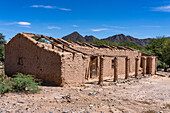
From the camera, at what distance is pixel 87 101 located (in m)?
7.74

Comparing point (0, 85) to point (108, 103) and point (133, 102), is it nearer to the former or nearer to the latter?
point (108, 103)

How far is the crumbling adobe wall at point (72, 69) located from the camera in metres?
9.99

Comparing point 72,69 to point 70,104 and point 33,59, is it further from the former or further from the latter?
point 70,104

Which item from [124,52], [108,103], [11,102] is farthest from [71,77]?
[124,52]

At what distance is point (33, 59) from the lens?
11.3 m

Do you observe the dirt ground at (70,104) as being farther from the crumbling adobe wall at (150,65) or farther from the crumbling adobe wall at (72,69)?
the crumbling adobe wall at (150,65)

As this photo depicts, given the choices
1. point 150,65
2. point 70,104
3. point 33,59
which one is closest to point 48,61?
point 33,59

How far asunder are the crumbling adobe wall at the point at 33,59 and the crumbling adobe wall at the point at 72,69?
28cm

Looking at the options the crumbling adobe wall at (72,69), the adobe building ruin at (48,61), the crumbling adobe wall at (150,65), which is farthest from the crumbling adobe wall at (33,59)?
the crumbling adobe wall at (150,65)

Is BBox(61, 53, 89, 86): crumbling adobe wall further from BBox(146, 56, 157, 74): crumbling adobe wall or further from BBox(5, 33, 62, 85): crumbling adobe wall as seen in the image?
BBox(146, 56, 157, 74): crumbling adobe wall

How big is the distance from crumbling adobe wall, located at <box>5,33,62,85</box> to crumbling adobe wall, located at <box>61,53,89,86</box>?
282 mm

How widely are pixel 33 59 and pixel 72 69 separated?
A: 283 cm

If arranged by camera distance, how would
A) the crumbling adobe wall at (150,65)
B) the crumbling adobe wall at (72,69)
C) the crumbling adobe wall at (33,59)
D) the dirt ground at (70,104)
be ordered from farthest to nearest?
the crumbling adobe wall at (150,65) < the crumbling adobe wall at (33,59) < the crumbling adobe wall at (72,69) < the dirt ground at (70,104)

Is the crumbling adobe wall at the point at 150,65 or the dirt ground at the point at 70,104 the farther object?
the crumbling adobe wall at the point at 150,65
